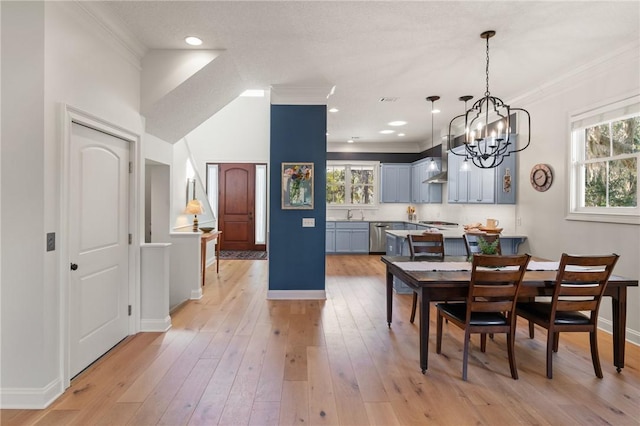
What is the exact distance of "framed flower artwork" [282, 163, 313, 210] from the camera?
Answer: 183 inches

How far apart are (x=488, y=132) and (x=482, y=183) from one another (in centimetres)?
77

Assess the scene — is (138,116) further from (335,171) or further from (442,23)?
(335,171)

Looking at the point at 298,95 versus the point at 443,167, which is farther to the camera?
the point at 443,167

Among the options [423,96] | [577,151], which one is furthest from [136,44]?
[577,151]

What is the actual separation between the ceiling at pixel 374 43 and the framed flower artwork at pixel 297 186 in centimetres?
105

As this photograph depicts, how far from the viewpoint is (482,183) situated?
5.50 meters

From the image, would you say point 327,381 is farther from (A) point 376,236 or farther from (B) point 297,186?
(A) point 376,236

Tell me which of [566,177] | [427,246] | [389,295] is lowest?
[389,295]

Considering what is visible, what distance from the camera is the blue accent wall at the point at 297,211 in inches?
183

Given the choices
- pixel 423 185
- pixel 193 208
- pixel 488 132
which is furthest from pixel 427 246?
pixel 423 185

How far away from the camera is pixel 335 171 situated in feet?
29.7

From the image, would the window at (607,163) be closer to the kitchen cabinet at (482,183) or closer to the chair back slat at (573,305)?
the kitchen cabinet at (482,183)

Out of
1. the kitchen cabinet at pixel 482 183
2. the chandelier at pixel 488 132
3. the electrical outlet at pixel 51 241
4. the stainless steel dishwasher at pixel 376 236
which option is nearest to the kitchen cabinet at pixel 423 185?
the stainless steel dishwasher at pixel 376 236

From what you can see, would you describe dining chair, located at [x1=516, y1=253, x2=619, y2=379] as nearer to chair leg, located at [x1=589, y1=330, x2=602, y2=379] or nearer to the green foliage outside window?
chair leg, located at [x1=589, y1=330, x2=602, y2=379]
